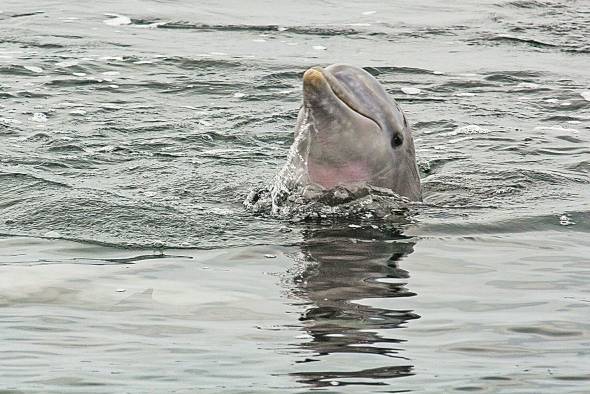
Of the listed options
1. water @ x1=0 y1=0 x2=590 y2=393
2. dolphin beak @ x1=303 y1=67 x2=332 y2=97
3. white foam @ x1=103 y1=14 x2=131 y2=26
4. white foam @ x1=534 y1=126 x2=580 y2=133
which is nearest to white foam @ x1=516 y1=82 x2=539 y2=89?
water @ x1=0 y1=0 x2=590 y2=393

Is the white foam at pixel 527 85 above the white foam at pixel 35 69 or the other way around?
the other way around

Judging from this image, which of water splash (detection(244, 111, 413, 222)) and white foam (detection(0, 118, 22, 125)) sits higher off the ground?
water splash (detection(244, 111, 413, 222))

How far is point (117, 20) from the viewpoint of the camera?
64.7ft

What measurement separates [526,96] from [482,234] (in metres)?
6.28

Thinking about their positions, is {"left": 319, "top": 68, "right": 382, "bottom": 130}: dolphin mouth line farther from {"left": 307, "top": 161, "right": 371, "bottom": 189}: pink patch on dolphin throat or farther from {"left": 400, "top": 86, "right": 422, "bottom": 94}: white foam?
{"left": 400, "top": 86, "right": 422, "bottom": 94}: white foam

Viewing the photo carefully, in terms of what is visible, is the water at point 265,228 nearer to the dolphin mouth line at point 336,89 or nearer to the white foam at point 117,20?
the white foam at point 117,20

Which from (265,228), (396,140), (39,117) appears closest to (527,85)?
(39,117)

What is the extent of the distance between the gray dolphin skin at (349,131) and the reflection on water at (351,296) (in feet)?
1.39

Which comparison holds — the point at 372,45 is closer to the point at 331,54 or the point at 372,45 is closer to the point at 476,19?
the point at 331,54

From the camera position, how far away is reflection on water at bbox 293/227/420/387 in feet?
18.0

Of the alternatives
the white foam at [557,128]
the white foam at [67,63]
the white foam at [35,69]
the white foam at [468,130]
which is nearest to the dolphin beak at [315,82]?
the white foam at [468,130]

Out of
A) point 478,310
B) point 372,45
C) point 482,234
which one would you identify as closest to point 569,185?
point 482,234

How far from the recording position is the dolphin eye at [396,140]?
29.9 feet

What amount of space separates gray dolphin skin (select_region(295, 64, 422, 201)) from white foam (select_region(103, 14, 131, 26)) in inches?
431
